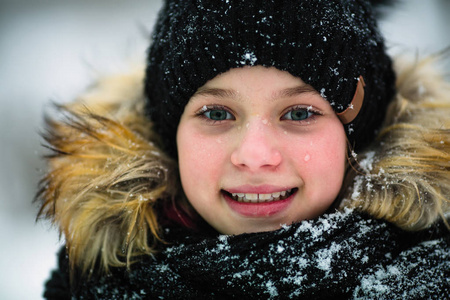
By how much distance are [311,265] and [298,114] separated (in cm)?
44

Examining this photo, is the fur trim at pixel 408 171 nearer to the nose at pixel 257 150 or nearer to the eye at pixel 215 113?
the nose at pixel 257 150

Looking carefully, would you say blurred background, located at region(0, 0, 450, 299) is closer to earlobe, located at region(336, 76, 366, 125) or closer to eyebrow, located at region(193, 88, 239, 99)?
earlobe, located at region(336, 76, 366, 125)

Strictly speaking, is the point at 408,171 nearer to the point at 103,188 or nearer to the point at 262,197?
the point at 262,197

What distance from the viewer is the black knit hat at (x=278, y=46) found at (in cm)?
119

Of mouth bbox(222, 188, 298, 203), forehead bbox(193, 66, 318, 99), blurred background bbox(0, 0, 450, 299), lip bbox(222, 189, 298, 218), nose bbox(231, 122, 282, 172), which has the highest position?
blurred background bbox(0, 0, 450, 299)

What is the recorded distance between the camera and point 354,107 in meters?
1.29

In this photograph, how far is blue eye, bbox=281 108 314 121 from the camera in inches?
48.8

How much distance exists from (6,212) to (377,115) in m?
3.34

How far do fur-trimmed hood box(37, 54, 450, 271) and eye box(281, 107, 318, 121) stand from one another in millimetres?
197

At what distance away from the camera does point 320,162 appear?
121 cm

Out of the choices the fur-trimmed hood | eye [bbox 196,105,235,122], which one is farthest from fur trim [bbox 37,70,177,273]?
eye [bbox 196,105,235,122]

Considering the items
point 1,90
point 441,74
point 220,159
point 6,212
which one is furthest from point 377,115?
point 1,90

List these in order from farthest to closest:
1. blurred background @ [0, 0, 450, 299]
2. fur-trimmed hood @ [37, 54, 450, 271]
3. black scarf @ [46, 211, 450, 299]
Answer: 1. blurred background @ [0, 0, 450, 299]
2. fur-trimmed hood @ [37, 54, 450, 271]
3. black scarf @ [46, 211, 450, 299]

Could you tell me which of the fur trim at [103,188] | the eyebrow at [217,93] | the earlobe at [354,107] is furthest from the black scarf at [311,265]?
the eyebrow at [217,93]
